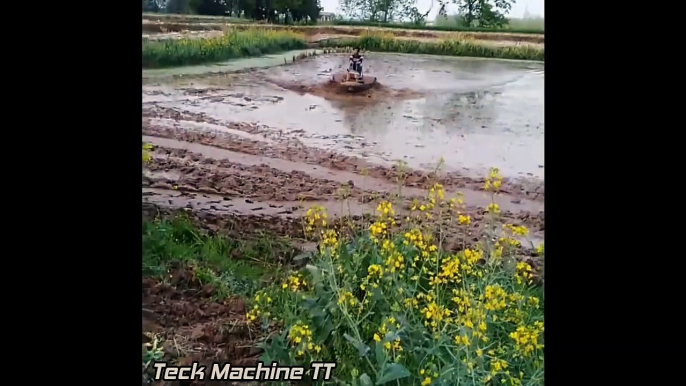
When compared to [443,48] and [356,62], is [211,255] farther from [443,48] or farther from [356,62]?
[443,48]

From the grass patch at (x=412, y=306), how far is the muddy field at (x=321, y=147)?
0.05m

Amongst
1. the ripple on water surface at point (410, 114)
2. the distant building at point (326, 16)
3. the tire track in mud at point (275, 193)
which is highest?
the distant building at point (326, 16)

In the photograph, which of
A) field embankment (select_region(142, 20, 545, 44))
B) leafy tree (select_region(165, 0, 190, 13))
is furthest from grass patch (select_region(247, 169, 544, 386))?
leafy tree (select_region(165, 0, 190, 13))

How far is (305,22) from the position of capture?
5.98ft

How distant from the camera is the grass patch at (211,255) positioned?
1685 millimetres

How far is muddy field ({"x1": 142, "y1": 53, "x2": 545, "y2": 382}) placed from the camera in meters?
1.72

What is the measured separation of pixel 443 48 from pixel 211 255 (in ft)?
3.02

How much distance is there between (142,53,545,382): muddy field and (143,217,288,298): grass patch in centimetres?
4

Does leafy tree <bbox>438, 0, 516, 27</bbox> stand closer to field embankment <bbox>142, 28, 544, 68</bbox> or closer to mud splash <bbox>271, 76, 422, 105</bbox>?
field embankment <bbox>142, 28, 544, 68</bbox>

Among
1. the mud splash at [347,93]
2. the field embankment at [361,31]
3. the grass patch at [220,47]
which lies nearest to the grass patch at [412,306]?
the mud splash at [347,93]

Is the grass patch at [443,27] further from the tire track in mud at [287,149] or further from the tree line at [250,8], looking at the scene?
the tire track in mud at [287,149]
